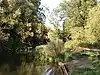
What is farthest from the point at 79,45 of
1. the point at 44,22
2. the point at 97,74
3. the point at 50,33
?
the point at 97,74

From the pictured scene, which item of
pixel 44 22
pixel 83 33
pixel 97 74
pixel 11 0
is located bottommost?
pixel 97 74

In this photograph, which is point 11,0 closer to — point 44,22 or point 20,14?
point 20,14

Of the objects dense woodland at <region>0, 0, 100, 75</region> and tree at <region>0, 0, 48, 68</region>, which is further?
tree at <region>0, 0, 48, 68</region>

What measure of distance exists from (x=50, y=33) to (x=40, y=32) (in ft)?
11.7

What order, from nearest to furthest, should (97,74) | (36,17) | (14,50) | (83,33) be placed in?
(97,74), (83,33), (14,50), (36,17)

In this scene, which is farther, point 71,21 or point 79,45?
point 71,21

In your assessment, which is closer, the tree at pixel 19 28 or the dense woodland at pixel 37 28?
the dense woodland at pixel 37 28

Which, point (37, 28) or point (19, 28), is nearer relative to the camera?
point (19, 28)

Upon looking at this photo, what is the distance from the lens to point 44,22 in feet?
180

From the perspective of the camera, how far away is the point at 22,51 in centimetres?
4566

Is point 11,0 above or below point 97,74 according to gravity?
above

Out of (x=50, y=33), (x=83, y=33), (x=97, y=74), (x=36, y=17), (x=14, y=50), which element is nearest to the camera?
(x=97, y=74)

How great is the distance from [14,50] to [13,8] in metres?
7.72

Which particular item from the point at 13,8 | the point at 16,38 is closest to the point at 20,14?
the point at 13,8
